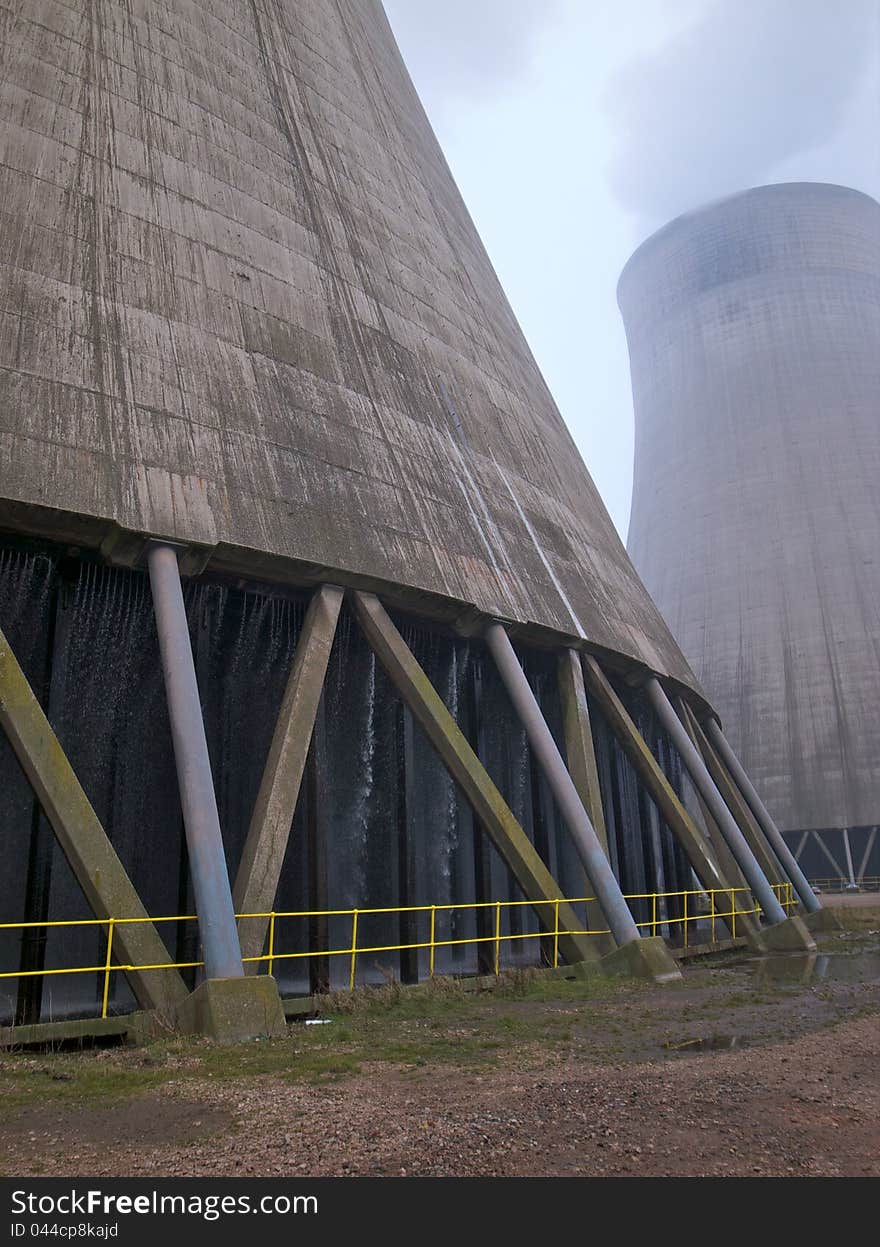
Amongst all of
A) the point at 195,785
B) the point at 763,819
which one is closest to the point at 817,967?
the point at 763,819

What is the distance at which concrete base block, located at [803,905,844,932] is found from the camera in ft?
64.7

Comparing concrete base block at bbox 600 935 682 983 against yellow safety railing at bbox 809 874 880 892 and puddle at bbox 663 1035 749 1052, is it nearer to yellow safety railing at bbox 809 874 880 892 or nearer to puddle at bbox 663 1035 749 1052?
puddle at bbox 663 1035 749 1052

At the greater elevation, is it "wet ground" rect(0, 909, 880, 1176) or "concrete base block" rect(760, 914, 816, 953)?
"wet ground" rect(0, 909, 880, 1176)

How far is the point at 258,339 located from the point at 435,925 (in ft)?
28.4

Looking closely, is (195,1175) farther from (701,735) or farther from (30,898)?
(701,735)

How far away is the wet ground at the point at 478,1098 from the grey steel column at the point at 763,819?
11841 millimetres

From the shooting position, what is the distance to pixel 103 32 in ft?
44.2

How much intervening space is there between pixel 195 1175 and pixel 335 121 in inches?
673

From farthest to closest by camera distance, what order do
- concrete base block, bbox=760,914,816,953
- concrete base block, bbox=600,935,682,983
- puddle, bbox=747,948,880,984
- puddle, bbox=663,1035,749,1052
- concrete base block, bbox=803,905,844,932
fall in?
concrete base block, bbox=803,905,844,932
concrete base block, bbox=760,914,816,953
puddle, bbox=747,948,880,984
concrete base block, bbox=600,935,682,983
puddle, bbox=663,1035,749,1052

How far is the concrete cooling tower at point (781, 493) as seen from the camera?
34.0 metres

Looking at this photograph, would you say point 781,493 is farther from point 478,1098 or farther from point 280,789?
point 478,1098

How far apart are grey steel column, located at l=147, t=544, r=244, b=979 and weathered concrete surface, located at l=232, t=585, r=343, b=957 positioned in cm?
51

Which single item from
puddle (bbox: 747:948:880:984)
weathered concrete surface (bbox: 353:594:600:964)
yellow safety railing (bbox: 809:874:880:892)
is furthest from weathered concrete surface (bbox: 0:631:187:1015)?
yellow safety railing (bbox: 809:874:880:892)

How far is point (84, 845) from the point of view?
7871mm
